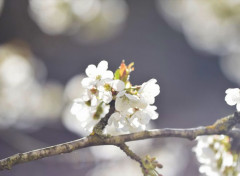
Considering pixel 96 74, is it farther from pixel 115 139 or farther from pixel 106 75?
pixel 115 139

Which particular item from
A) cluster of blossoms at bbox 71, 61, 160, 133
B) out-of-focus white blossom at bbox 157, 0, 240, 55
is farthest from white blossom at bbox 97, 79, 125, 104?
out-of-focus white blossom at bbox 157, 0, 240, 55

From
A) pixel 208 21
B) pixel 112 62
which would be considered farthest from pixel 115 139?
pixel 112 62

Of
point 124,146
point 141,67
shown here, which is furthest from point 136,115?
point 141,67

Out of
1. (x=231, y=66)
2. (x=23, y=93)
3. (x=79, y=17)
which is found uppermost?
(x=79, y=17)

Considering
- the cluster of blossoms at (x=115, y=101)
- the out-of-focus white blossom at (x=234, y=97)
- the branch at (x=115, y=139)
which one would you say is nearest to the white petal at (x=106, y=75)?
the cluster of blossoms at (x=115, y=101)

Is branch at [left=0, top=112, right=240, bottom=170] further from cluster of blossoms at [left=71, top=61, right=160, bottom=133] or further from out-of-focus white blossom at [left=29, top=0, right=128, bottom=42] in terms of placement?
out-of-focus white blossom at [left=29, top=0, right=128, bottom=42]

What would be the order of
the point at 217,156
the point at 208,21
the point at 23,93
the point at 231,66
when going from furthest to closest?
the point at 231,66
the point at 208,21
the point at 23,93
the point at 217,156

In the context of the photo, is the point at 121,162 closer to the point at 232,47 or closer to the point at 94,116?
the point at 94,116

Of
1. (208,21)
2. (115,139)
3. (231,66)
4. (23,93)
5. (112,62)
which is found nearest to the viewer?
(115,139)
